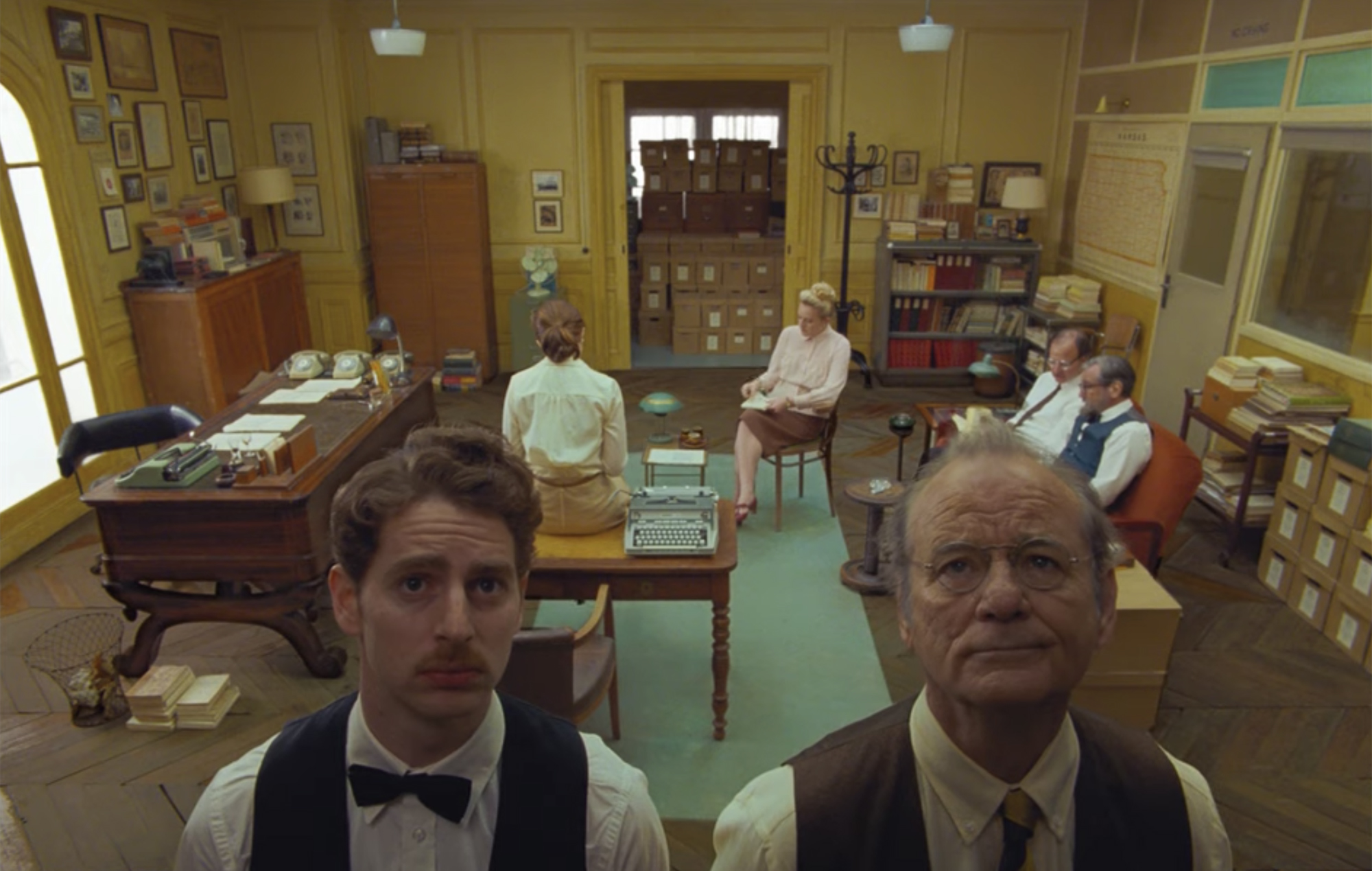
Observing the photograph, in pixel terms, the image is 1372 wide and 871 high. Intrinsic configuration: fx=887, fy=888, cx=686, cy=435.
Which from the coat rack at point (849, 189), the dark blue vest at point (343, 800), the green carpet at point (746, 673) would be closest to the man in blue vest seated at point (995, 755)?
the dark blue vest at point (343, 800)

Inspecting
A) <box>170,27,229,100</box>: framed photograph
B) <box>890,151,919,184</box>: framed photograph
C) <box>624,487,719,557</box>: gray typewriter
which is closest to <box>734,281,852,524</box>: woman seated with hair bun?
<box>624,487,719,557</box>: gray typewriter

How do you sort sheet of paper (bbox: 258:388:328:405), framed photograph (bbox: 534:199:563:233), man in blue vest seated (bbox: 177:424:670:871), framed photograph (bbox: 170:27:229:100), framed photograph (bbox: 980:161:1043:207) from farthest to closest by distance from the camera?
1. framed photograph (bbox: 534:199:563:233)
2. framed photograph (bbox: 980:161:1043:207)
3. framed photograph (bbox: 170:27:229:100)
4. sheet of paper (bbox: 258:388:328:405)
5. man in blue vest seated (bbox: 177:424:670:871)

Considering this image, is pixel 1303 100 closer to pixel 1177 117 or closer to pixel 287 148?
pixel 1177 117

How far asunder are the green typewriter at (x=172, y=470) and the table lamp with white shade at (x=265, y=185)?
14.0 feet

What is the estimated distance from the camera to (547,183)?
330 inches

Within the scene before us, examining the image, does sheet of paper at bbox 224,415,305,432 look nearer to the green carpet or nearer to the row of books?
the green carpet

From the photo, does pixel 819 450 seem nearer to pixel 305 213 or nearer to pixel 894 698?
pixel 894 698

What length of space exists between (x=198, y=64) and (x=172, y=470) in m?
5.04

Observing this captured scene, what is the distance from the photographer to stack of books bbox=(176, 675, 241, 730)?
3.65 m

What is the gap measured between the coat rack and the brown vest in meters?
7.15

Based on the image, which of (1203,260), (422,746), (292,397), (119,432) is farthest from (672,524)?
(1203,260)

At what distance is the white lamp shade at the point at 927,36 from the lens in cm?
571

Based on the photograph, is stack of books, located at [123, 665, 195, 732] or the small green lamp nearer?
stack of books, located at [123, 665, 195, 732]

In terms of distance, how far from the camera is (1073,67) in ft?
26.3
